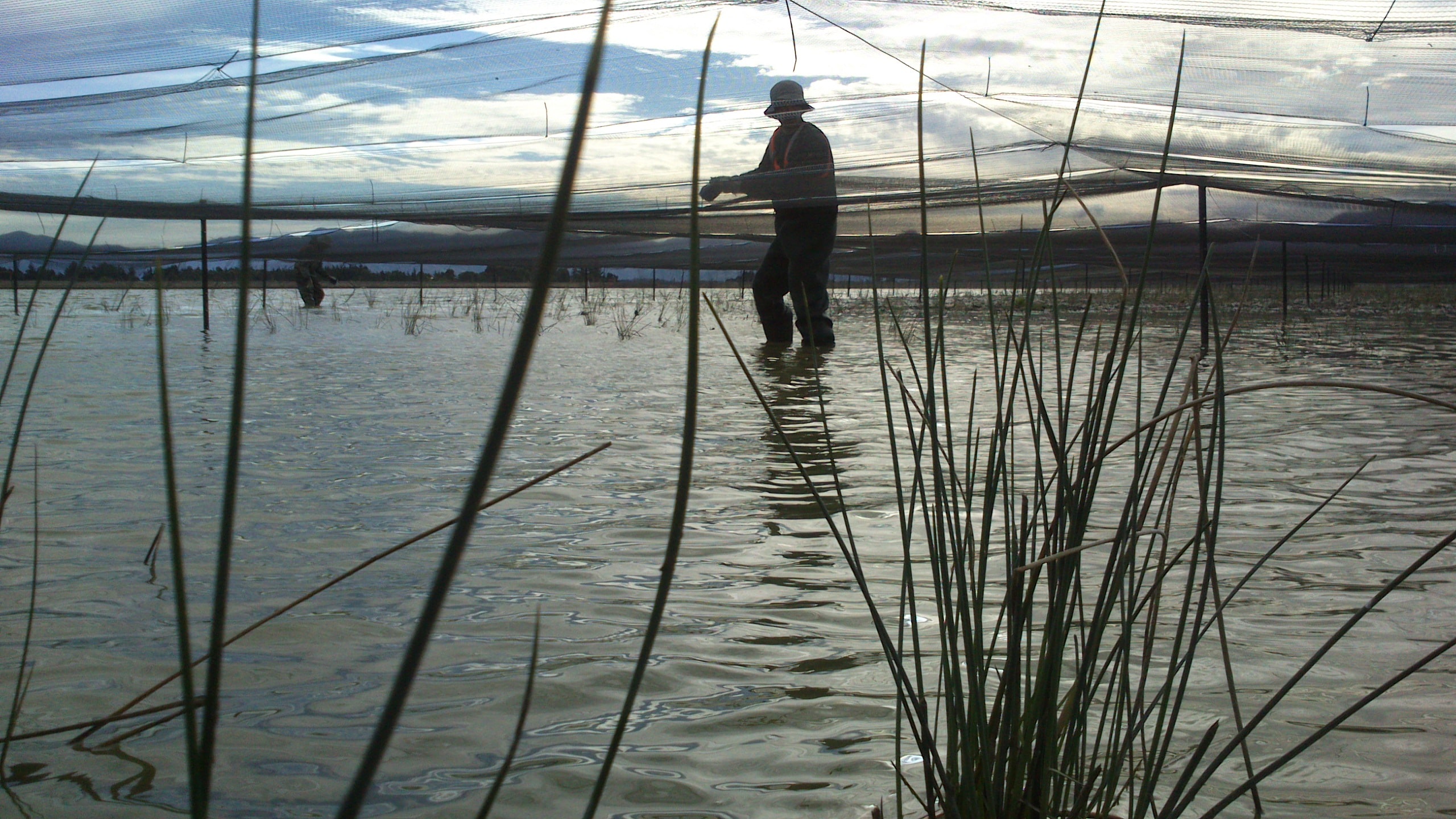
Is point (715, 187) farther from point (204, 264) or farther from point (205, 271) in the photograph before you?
point (205, 271)

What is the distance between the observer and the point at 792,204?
5.49 m

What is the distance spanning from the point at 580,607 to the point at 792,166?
14.4 ft

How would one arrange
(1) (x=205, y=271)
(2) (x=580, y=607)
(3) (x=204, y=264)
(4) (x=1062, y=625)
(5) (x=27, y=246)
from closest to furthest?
(4) (x=1062, y=625) → (2) (x=580, y=607) → (3) (x=204, y=264) → (1) (x=205, y=271) → (5) (x=27, y=246)

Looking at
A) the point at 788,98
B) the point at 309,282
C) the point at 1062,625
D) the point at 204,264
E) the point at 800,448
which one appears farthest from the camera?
the point at 309,282

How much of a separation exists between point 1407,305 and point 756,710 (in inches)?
515

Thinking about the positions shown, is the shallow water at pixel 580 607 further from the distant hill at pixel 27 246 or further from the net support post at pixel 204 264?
the distant hill at pixel 27 246

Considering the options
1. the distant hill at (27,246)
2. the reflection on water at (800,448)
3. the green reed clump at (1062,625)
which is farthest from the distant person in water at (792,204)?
the distant hill at (27,246)

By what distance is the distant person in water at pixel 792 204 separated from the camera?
17.0 feet

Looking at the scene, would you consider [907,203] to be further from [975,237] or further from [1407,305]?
[1407,305]

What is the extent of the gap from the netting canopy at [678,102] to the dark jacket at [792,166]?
0.65 ft

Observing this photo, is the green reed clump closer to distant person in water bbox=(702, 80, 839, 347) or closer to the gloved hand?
distant person in water bbox=(702, 80, 839, 347)

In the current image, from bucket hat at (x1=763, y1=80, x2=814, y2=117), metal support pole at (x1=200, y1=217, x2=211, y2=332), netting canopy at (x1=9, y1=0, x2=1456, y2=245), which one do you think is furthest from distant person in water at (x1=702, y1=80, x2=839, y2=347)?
metal support pole at (x1=200, y1=217, x2=211, y2=332)

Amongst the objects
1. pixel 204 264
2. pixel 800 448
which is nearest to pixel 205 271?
pixel 204 264

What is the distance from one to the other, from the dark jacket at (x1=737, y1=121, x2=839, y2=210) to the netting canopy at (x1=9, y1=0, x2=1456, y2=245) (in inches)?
7.8
